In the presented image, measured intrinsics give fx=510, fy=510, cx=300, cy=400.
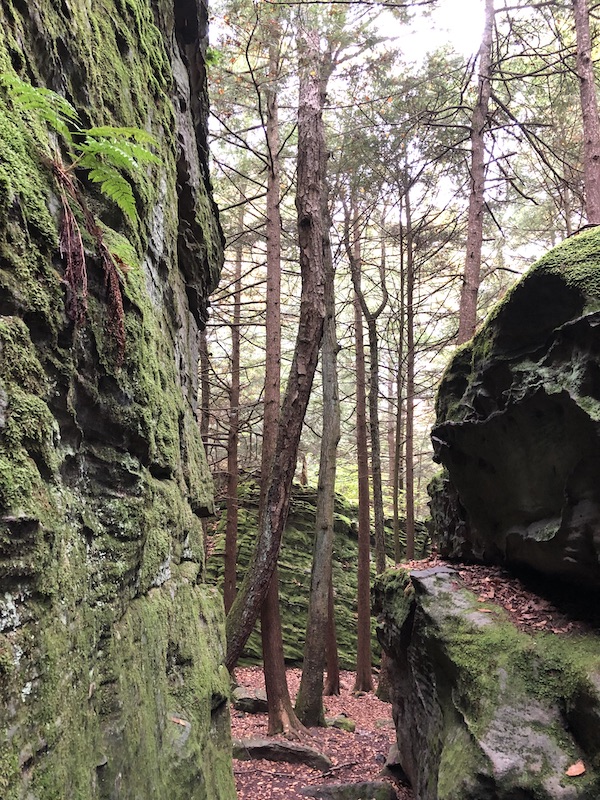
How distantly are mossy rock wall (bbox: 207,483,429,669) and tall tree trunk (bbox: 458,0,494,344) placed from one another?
245 inches

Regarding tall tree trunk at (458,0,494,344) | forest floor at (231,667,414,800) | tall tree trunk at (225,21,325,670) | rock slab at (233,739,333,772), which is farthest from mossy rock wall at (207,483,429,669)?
tall tree trunk at (225,21,325,670)

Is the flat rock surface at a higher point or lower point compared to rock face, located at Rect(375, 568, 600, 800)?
lower

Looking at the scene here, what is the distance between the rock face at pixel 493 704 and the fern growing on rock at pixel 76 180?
4209 mm

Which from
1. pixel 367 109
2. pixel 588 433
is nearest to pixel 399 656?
pixel 588 433

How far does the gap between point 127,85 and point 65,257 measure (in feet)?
7.60

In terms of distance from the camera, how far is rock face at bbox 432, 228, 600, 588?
14.5ft

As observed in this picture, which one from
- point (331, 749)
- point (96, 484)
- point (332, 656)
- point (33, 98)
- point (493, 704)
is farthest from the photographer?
point (332, 656)

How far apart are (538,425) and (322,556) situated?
5.51 metres

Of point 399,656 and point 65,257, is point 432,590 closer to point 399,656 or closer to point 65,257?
point 399,656

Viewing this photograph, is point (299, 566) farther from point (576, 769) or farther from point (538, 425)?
point (576, 769)

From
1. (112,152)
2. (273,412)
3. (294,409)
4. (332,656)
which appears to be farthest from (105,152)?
(332,656)

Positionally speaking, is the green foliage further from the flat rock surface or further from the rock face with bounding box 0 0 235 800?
the flat rock surface

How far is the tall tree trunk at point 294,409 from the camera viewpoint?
6164mm

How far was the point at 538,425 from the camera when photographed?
501 centimetres
